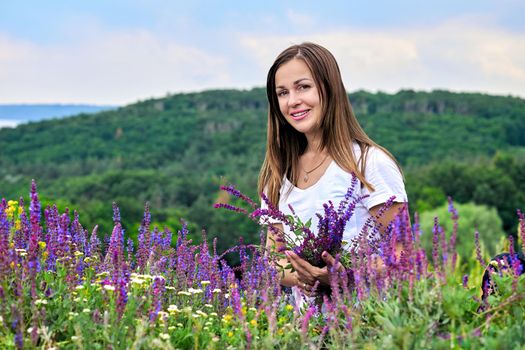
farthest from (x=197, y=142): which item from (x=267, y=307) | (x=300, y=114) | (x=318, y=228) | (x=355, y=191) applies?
(x=267, y=307)

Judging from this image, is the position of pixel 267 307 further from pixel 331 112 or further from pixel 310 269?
pixel 331 112

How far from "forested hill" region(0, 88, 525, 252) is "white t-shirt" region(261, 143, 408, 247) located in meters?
69.5

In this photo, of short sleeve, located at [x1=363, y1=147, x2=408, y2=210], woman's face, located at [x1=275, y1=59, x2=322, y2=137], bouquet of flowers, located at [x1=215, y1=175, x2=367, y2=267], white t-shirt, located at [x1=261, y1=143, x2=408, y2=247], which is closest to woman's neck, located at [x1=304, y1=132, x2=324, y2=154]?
woman's face, located at [x1=275, y1=59, x2=322, y2=137]

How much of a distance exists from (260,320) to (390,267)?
810 mm

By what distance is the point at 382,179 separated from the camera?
4.13 meters

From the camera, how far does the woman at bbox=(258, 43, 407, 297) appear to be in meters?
4.18

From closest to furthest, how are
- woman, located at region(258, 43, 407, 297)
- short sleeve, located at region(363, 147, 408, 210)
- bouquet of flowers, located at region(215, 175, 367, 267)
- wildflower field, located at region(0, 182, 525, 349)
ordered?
wildflower field, located at region(0, 182, 525, 349) → bouquet of flowers, located at region(215, 175, 367, 267) → short sleeve, located at region(363, 147, 408, 210) → woman, located at region(258, 43, 407, 297)

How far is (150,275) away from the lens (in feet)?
11.2

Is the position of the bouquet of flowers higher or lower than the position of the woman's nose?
lower

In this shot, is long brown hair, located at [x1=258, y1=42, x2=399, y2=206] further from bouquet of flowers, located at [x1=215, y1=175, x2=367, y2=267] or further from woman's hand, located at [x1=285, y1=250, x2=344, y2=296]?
woman's hand, located at [x1=285, y1=250, x2=344, y2=296]

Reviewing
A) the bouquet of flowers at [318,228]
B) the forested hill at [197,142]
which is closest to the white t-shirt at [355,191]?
the bouquet of flowers at [318,228]

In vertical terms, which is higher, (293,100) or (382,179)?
(293,100)

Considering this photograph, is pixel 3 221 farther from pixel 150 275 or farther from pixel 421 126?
pixel 421 126

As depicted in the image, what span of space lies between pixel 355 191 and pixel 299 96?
0.69m
